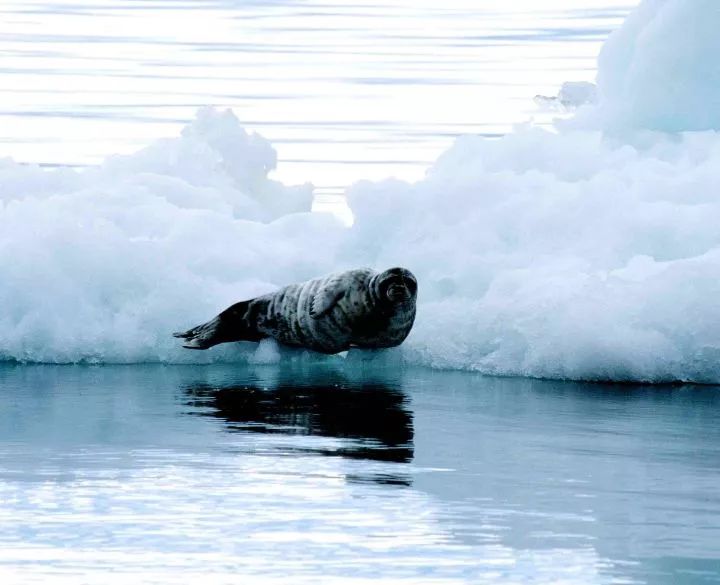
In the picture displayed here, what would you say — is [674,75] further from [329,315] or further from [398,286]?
[329,315]

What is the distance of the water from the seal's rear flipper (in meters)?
2.36

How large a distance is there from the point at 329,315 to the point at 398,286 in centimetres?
80

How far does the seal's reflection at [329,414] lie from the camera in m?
7.95

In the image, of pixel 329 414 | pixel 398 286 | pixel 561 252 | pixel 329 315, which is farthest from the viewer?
pixel 561 252

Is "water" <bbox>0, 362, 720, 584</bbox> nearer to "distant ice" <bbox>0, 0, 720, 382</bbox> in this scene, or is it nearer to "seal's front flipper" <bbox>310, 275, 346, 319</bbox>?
"distant ice" <bbox>0, 0, 720, 382</bbox>

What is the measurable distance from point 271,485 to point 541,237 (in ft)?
25.6

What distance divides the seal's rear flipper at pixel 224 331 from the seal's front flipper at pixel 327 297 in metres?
0.69

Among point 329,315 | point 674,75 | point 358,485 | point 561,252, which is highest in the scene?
point 674,75

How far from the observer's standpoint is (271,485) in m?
6.74

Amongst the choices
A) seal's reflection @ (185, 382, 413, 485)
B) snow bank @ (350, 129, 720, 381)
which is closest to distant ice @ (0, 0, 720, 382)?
snow bank @ (350, 129, 720, 381)

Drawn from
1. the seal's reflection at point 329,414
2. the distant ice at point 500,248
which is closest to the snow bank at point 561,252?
the distant ice at point 500,248

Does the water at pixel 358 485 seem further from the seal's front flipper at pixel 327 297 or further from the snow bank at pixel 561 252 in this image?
the seal's front flipper at pixel 327 297

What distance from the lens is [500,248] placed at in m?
14.4

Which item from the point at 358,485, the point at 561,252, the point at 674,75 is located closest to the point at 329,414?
the point at 358,485
